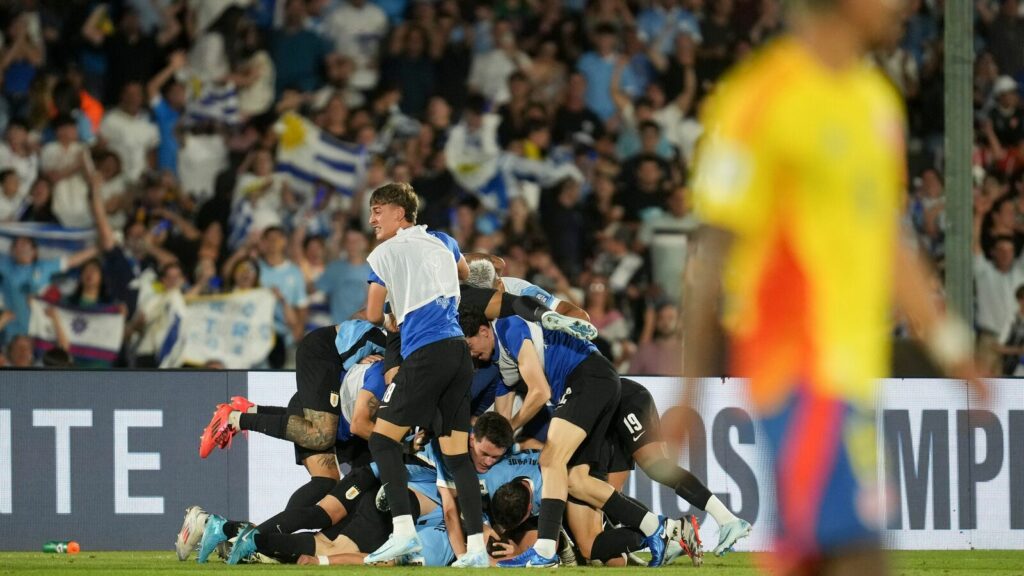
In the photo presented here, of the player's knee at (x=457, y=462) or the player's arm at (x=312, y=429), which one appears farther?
the player's arm at (x=312, y=429)

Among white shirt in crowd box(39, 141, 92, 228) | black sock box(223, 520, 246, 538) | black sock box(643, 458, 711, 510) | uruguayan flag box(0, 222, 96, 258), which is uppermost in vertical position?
white shirt in crowd box(39, 141, 92, 228)

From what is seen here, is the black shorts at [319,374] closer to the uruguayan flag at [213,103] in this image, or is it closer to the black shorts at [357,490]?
the black shorts at [357,490]

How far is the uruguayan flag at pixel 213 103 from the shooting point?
50.6 ft

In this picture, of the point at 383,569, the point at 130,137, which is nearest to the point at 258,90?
the point at 130,137

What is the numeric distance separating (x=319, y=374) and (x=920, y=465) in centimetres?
496

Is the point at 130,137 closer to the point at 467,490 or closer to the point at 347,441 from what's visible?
the point at 347,441

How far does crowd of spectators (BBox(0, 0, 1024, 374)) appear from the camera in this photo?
14.3 m

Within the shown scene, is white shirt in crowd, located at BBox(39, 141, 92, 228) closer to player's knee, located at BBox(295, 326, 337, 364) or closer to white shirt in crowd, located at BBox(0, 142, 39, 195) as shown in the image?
white shirt in crowd, located at BBox(0, 142, 39, 195)

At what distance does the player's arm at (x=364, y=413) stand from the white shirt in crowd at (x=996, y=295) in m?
7.38

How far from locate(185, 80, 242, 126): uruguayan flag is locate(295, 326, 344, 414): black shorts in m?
5.34

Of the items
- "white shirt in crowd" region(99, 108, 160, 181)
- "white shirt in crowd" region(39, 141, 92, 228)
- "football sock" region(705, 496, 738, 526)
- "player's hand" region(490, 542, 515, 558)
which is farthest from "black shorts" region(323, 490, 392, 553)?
"white shirt in crowd" region(99, 108, 160, 181)

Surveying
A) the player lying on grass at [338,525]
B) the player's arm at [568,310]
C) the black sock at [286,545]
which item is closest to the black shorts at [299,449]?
the player lying on grass at [338,525]

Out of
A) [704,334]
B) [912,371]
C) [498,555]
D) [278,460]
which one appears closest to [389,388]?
[498,555]

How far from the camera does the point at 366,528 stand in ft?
33.3
